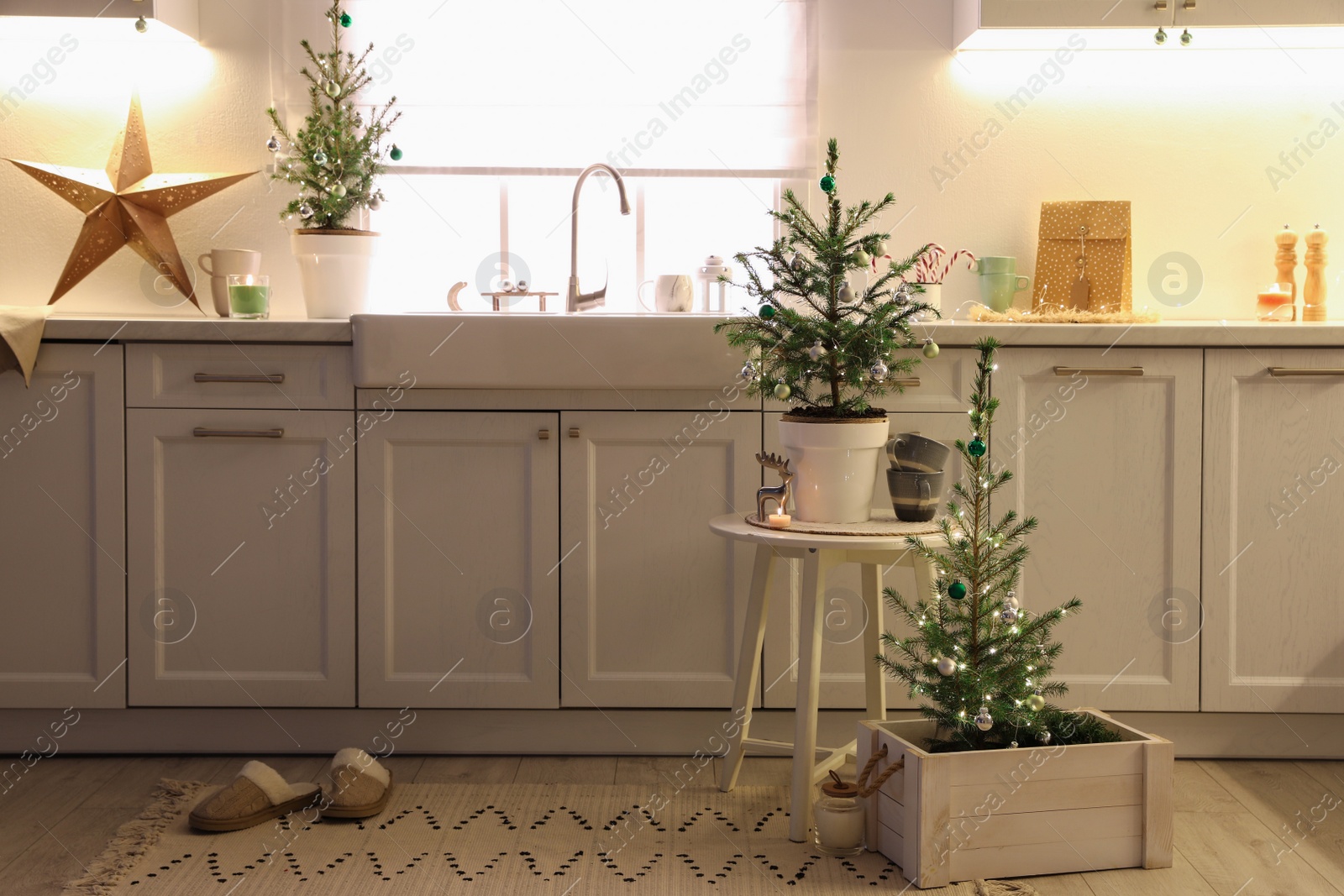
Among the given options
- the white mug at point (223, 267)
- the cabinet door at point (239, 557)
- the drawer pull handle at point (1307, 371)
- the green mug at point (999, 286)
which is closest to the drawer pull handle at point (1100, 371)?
the drawer pull handle at point (1307, 371)

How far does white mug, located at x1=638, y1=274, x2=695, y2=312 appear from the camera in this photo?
272cm

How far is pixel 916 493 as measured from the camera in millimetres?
1959

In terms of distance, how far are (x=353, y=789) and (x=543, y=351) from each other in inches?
35.8

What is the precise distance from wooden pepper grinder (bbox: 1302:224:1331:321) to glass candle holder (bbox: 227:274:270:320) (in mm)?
2478

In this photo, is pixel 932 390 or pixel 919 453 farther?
pixel 932 390

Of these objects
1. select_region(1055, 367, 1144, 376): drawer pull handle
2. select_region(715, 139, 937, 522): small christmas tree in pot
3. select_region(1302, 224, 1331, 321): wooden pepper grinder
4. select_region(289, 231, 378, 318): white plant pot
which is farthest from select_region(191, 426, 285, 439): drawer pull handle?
select_region(1302, 224, 1331, 321): wooden pepper grinder

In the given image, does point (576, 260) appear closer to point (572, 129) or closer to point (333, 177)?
point (572, 129)

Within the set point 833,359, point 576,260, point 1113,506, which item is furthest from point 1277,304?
point 576,260

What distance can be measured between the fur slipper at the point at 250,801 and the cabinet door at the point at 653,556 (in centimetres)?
58

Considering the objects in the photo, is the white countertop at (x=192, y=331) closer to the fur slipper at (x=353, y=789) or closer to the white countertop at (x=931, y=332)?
the white countertop at (x=931, y=332)

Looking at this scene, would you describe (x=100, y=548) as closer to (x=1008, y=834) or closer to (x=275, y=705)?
(x=275, y=705)

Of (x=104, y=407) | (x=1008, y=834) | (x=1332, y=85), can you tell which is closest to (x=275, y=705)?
(x=104, y=407)

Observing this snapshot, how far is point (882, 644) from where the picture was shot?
228 centimetres

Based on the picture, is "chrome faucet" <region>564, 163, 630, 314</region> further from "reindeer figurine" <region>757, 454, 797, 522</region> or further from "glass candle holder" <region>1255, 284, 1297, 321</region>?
"glass candle holder" <region>1255, 284, 1297, 321</region>
